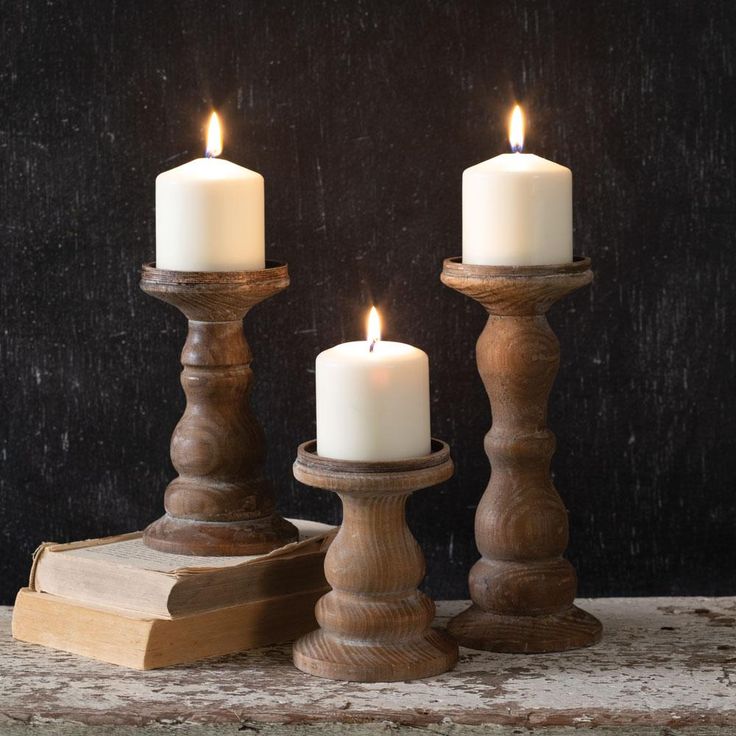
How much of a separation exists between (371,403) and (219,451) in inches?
6.1

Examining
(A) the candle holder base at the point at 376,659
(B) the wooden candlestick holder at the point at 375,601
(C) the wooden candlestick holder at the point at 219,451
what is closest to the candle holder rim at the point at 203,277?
(C) the wooden candlestick holder at the point at 219,451

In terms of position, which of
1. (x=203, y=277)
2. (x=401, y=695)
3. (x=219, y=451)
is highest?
(x=203, y=277)

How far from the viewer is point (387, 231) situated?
44.8 inches

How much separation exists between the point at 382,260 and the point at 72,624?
384 mm

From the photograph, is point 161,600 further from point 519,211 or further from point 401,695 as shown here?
point 519,211

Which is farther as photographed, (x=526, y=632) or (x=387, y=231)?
(x=387, y=231)

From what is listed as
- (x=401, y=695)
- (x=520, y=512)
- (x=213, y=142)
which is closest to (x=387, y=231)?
(x=213, y=142)

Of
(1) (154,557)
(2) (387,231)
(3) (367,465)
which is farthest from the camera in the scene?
(2) (387,231)

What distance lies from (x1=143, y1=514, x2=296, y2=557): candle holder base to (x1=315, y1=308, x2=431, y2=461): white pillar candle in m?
0.13

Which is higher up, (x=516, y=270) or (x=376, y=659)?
(x=516, y=270)

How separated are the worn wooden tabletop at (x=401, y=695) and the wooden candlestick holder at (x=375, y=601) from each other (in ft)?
0.04

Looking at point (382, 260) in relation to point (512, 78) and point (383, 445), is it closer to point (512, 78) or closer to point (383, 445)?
point (512, 78)

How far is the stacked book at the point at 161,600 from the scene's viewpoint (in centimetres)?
89

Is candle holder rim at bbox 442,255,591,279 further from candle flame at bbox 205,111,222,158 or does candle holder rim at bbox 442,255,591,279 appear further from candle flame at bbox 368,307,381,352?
candle flame at bbox 205,111,222,158
